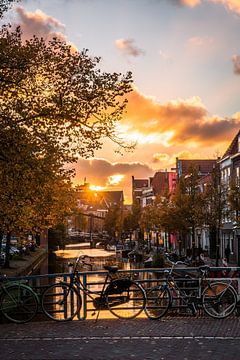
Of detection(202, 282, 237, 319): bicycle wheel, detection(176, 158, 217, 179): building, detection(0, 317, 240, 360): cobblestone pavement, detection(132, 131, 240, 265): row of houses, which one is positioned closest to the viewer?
detection(0, 317, 240, 360): cobblestone pavement

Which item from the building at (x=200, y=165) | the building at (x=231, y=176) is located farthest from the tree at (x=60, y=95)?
the building at (x=200, y=165)

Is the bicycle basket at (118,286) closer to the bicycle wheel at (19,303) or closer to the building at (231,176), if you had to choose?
the bicycle wheel at (19,303)

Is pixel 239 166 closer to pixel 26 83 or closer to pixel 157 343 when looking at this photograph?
pixel 26 83

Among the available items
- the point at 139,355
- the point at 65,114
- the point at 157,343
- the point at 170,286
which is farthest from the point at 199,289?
the point at 65,114

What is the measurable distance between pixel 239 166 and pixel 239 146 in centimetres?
200

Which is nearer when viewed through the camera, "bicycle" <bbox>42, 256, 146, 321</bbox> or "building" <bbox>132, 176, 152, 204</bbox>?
"bicycle" <bbox>42, 256, 146, 321</bbox>

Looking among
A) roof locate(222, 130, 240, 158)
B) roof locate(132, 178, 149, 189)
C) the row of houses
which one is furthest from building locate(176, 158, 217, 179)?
roof locate(132, 178, 149, 189)

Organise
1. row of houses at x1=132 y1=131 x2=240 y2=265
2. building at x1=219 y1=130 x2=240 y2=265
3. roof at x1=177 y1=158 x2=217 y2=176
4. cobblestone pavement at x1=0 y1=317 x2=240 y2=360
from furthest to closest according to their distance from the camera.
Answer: roof at x1=177 y1=158 x2=217 y2=176 → building at x1=219 y1=130 x2=240 y2=265 → row of houses at x1=132 y1=131 x2=240 y2=265 → cobblestone pavement at x1=0 y1=317 x2=240 y2=360

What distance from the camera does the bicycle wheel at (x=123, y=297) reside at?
1420cm

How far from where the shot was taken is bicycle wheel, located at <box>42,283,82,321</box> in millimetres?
14039

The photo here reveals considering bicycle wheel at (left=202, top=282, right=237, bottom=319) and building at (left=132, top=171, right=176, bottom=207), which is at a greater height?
building at (left=132, top=171, right=176, bottom=207)

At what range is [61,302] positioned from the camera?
14.2 meters

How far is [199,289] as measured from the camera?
14305mm

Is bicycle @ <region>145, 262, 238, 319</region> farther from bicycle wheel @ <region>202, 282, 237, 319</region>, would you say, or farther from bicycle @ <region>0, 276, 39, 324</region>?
bicycle @ <region>0, 276, 39, 324</region>
